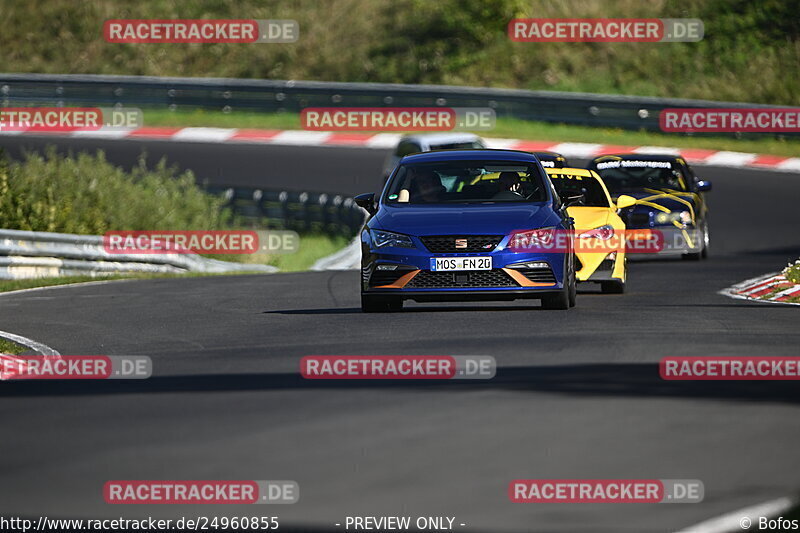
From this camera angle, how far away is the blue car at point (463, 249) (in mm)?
13836

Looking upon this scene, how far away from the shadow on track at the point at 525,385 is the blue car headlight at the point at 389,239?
12.1 ft

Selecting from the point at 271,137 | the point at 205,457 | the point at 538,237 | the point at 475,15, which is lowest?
the point at 205,457

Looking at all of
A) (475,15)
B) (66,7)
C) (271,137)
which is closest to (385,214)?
(271,137)

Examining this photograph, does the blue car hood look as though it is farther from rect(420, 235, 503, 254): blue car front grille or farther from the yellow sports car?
the yellow sports car

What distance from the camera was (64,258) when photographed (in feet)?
73.5

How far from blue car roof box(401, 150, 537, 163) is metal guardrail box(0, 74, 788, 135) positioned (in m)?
21.0

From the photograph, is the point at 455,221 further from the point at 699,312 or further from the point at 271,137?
the point at 271,137

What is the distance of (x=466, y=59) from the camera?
148 feet

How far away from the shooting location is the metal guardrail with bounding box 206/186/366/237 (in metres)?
28.9

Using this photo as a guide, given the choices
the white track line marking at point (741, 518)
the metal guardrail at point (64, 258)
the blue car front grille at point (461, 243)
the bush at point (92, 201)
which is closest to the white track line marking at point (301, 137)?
the bush at point (92, 201)

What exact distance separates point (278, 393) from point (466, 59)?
1424 inches

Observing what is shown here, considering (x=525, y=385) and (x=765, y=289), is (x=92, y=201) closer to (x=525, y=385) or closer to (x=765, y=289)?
(x=765, y=289)

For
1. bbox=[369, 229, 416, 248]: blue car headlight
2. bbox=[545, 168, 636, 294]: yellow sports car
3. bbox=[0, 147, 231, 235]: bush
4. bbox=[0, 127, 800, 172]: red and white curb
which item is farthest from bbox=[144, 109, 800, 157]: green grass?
bbox=[369, 229, 416, 248]: blue car headlight

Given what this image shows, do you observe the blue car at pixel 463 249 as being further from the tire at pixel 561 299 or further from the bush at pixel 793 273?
the bush at pixel 793 273
